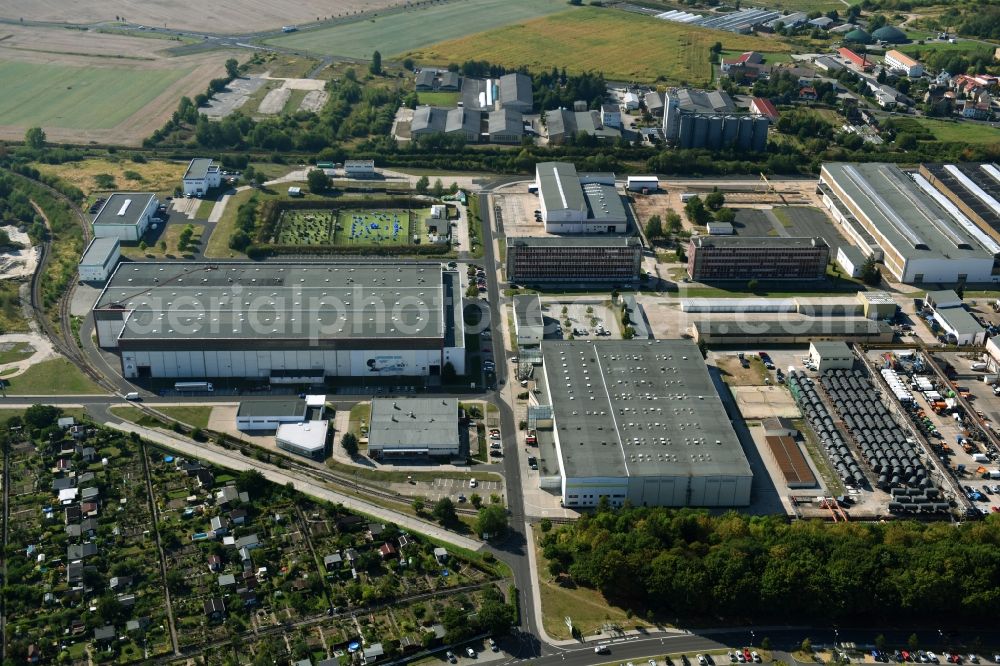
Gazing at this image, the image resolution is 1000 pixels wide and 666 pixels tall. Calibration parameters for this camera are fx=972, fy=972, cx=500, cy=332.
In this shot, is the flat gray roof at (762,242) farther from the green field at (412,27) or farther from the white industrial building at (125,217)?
the green field at (412,27)

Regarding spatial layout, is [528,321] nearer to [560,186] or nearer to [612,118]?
[560,186]

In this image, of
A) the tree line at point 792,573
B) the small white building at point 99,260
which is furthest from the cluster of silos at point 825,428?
the small white building at point 99,260

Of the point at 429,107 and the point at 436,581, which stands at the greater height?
the point at 429,107

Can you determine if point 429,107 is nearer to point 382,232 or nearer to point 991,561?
point 382,232

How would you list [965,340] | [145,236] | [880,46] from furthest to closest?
[880,46] < [145,236] < [965,340]

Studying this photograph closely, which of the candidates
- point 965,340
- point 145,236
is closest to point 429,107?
point 145,236

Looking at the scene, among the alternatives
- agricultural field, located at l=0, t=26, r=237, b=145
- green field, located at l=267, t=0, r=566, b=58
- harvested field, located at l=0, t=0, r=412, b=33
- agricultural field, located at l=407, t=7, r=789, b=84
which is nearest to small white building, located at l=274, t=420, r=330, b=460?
agricultural field, located at l=0, t=26, r=237, b=145

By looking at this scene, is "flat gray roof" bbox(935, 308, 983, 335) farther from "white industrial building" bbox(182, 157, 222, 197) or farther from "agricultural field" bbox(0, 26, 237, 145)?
"agricultural field" bbox(0, 26, 237, 145)
